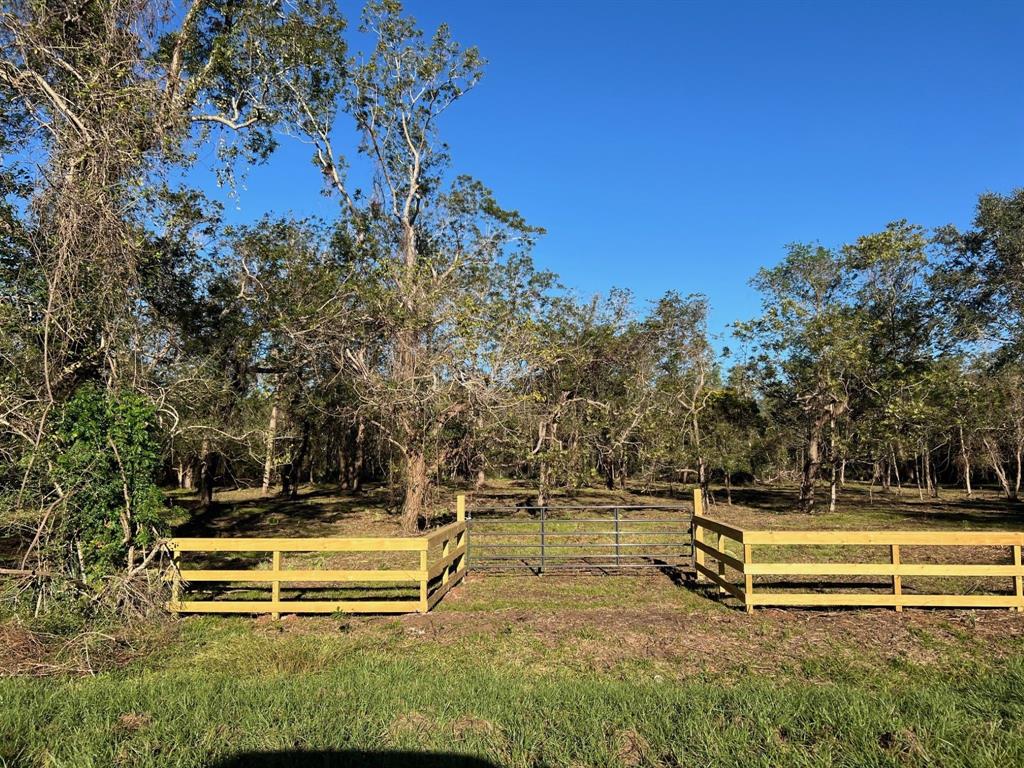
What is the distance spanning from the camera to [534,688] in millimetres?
4895

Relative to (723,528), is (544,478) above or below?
above

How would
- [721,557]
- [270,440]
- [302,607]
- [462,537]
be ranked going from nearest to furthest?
[302,607], [721,557], [462,537], [270,440]

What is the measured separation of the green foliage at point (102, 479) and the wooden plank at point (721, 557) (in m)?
7.17

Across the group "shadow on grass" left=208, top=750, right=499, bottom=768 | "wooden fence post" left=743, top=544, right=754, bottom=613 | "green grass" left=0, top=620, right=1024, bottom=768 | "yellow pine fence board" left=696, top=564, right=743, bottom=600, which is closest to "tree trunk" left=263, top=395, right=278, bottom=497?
"green grass" left=0, top=620, right=1024, bottom=768

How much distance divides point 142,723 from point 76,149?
21.6ft

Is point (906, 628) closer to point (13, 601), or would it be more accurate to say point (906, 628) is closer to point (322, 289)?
point (13, 601)

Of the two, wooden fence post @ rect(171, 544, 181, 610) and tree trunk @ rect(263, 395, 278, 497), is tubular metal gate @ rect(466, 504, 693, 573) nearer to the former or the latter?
wooden fence post @ rect(171, 544, 181, 610)

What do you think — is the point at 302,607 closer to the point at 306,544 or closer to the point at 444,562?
the point at 306,544

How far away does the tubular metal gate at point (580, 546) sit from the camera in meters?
11.0

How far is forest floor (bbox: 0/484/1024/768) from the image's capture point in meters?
3.60

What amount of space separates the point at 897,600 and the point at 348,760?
7080mm

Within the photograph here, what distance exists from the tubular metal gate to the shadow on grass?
6.03 m

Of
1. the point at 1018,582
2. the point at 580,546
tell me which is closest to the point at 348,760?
the point at 1018,582

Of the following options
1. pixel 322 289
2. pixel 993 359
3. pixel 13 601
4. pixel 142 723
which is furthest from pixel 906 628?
pixel 993 359
